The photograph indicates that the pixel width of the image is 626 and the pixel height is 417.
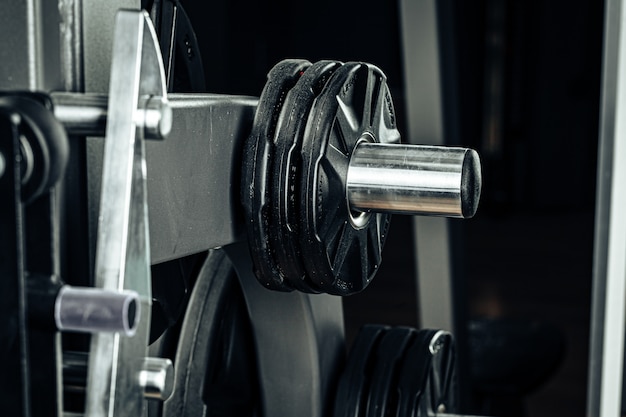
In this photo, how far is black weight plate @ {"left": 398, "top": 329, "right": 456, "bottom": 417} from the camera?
856 mm

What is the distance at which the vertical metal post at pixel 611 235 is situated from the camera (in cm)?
144

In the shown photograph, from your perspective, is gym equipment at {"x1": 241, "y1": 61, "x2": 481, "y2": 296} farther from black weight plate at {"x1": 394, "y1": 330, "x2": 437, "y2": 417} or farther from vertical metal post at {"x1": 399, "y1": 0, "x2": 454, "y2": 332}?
vertical metal post at {"x1": 399, "y1": 0, "x2": 454, "y2": 332}

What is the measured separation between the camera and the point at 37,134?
418mm

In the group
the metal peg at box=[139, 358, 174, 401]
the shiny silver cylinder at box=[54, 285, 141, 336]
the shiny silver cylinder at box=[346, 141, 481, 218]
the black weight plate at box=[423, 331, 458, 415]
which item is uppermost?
the shiny silver cylinder at box=[346, 141, 481, 218]

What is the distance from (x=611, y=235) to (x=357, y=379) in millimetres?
740

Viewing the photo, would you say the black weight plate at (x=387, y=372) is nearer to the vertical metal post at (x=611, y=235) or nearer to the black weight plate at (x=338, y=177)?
the black weight plate at (x=338, y=177)

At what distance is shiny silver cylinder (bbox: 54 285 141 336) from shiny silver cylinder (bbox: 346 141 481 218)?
27cm

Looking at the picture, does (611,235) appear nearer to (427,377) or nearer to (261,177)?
(427,377)

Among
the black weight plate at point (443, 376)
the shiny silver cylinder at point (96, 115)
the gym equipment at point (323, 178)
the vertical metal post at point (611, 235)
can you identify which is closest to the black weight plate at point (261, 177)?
the gym equipment at point (323, 178)

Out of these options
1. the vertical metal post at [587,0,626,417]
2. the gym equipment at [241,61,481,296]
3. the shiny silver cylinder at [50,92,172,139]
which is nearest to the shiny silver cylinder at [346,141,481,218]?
the gym equipment at [241,61,481,296]

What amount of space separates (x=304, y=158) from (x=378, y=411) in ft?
1.05

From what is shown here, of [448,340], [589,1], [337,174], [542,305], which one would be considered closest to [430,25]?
[448,340]

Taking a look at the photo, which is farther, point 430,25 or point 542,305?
point 542,305

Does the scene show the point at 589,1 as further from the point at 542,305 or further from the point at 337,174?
the point at 337,174
